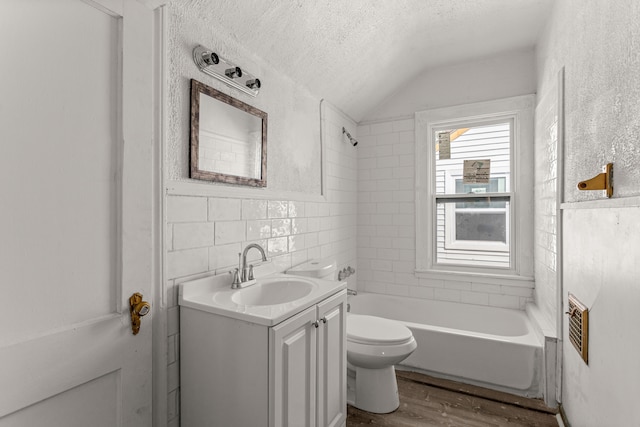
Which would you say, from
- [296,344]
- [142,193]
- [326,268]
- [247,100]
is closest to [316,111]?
[247,100]

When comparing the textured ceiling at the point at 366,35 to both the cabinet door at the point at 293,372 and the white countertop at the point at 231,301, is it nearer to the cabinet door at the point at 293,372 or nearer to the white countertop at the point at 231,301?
the white countertop at the point at 231,301

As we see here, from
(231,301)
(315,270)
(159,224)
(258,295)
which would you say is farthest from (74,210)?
(315,270)

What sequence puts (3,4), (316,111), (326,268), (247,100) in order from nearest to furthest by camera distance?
1. (3,4)
2. (247,100)
3. (326,268)
4. (316,111)

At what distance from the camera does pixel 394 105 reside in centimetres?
325

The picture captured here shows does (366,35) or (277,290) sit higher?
(366,35)

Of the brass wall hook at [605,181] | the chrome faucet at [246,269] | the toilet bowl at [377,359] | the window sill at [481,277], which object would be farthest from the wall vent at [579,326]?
the chrome faucet at [246,269]

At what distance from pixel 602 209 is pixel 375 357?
1.35 meters

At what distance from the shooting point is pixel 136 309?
4.01ft

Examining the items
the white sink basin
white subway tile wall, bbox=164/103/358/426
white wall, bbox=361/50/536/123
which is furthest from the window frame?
the white sink basin

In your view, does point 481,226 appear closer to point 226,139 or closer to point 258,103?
point 258,103

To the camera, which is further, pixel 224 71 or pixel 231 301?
pixel 224 71

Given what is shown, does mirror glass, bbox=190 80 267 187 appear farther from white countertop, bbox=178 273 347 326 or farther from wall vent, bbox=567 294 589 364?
wall vent, bbox=567 294 589 364

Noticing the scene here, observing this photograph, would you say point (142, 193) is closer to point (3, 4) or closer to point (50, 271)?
point (50, 271)

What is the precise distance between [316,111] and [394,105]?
3.46 feet
